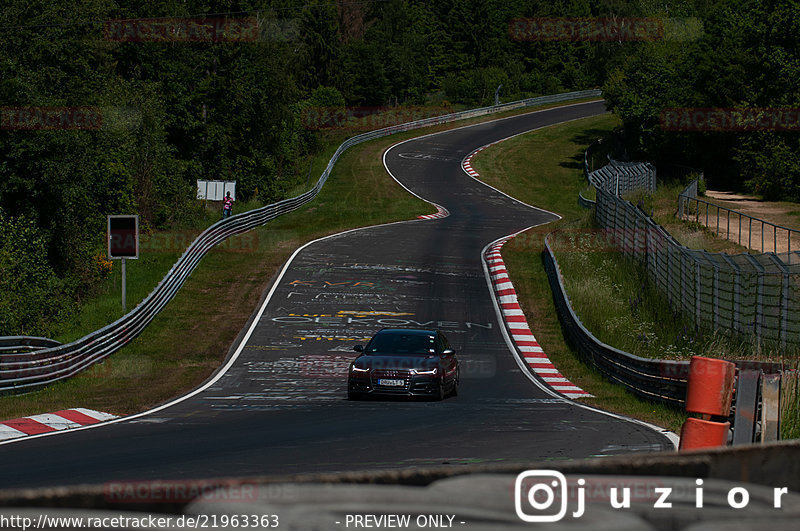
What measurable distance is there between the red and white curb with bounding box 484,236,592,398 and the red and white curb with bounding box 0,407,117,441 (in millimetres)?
9646

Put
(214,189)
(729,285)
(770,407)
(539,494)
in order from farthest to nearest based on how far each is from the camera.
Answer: (214,189)
(729,285)
(770,407)
(539,494)

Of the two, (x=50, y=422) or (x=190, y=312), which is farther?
(x=190, y=312)

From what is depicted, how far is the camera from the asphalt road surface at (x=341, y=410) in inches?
447

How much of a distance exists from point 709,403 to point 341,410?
9135 millimetres

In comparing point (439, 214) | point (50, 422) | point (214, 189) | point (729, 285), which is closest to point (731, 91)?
point (439, 214)

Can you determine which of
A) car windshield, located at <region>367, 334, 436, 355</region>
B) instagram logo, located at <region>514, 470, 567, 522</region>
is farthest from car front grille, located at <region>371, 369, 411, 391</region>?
instagram logo, located at <region>514, 470, 567, 522</region>

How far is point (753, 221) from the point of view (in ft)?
145

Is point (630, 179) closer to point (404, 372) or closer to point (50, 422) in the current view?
point (404, 372)

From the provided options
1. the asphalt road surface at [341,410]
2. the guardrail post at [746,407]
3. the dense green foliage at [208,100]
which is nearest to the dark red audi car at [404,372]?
the asphalt road surface at [341,410]

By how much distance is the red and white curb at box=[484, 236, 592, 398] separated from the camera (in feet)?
71.4

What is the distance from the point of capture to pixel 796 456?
5.31 meters

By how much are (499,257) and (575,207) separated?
2266 cm

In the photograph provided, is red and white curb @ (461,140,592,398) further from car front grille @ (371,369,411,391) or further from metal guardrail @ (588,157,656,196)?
metal guardrail @ (588,157,656,196)

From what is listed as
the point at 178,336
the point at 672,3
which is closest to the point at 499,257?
the point at 178,336
